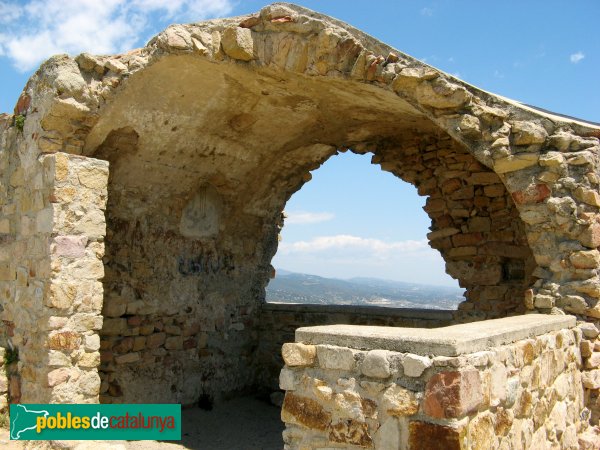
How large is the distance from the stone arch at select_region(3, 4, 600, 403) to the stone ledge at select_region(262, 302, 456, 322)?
0.28 meters

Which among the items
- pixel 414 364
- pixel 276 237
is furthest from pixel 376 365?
pixel 276 237

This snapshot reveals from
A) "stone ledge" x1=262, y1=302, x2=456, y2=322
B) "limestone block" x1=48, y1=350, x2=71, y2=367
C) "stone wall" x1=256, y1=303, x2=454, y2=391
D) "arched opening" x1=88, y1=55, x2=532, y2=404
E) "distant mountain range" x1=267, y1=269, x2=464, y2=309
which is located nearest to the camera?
"limestone block" x1=48, y1=350, x2=71, y2=367

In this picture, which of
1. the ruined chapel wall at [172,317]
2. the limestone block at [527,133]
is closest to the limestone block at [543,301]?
the limestone block at [527,133]

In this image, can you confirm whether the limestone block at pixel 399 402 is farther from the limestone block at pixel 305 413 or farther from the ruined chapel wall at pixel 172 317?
the ruined chapel wall at pixel 172 317

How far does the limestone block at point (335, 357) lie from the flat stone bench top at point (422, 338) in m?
0.03

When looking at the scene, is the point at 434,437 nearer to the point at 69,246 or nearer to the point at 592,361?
the point at 592,361

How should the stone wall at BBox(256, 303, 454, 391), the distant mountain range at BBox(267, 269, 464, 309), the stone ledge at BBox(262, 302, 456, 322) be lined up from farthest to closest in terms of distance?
the distant mountain range at BBox(267, 269, 464, 309)
the stone wall at BBox(256, 303, 454, 391)
the stone ledge at BBox(262, 302, 456, 322)

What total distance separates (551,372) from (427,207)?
3.55m

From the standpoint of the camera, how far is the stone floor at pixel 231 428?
583 centimetres

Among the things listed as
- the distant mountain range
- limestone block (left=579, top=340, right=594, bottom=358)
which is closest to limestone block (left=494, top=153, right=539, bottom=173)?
limestone block (left=579, top=340, right=594, bottom=358)

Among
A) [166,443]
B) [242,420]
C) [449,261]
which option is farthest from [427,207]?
[166,443]

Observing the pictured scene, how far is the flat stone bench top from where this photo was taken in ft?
8.46

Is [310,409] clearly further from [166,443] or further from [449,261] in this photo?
[449,261]

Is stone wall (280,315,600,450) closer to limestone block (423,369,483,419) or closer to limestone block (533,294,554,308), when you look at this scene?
limestone block (423,369,483,419)
